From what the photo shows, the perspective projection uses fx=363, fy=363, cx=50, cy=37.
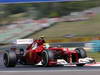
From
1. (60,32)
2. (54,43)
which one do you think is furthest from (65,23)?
(54,43)

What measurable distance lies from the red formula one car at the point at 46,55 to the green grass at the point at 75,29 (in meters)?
6.53

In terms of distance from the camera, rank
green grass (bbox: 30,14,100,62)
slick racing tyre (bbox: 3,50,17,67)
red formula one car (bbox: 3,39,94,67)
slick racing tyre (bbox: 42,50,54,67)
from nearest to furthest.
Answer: slick racing tyre (bbox: 42,50,54,67), red formula one car (bbox: 3,39,94,67), slick racing tyre (bbox: 3,50,17,67), green grass (bbox: 30,14,100,62)

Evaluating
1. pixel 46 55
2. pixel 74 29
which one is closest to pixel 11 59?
pixel 46 55

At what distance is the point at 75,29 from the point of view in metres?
18.2

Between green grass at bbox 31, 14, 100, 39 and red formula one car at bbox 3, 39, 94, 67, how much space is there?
6529mm

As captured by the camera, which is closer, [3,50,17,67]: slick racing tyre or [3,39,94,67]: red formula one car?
[3,39,94,67]: red formula one car

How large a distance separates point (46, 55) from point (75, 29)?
783 centimetres

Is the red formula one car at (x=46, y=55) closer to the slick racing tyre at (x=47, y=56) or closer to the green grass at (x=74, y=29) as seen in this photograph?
the slick racing tyre at (x=47, y=56)

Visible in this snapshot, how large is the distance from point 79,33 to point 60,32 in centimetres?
95

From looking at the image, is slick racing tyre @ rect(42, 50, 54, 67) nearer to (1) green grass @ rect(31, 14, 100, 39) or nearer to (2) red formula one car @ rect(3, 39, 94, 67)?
(2) red formula one car @ rect(3, 39, 94, 67)

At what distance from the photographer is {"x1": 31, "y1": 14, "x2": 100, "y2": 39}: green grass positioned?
1792cm

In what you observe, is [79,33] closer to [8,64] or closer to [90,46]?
[90,46]

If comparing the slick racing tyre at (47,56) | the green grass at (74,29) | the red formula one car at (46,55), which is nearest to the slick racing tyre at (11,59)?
the red formula one car at (46,55)

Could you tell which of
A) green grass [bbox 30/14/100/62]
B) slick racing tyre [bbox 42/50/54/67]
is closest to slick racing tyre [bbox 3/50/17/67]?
slick racing tyre [bbox 42/50/54/67]
